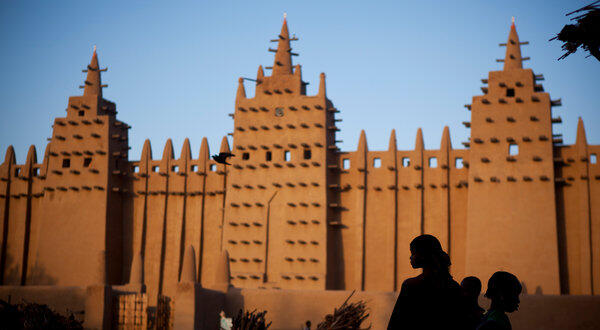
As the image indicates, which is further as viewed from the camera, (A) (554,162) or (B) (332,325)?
(A) (554,162)

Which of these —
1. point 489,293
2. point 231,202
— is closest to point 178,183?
point 231,202

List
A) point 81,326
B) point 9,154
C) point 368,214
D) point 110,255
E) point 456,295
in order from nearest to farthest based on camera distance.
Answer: point 456,295, point 81,326, point 368,214, point 110,255, point 9,154

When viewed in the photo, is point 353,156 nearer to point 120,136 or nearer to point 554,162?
point 554,162

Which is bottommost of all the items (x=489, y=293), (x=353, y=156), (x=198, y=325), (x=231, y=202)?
(x=198, y=325)

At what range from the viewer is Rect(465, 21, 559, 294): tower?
978 inches

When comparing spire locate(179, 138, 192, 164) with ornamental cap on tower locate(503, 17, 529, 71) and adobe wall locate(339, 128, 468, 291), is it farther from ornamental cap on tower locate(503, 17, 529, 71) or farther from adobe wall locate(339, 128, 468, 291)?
ornamental cap on tower locate(503, 17, 529, 71)

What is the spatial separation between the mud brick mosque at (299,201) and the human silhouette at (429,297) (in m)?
17.1

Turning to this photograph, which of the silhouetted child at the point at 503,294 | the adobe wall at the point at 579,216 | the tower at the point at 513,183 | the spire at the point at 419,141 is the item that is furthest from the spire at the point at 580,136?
the silhouetted child at the point at 503,294

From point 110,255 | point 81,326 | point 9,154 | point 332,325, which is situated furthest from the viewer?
point 9,154

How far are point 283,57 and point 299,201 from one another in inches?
227

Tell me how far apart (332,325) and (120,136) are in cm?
2143

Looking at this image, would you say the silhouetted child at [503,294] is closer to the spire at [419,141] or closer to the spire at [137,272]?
the spire at [137,272]

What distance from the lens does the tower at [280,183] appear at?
90.1ft

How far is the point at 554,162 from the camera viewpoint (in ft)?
84.5
